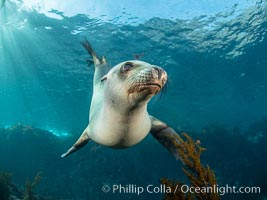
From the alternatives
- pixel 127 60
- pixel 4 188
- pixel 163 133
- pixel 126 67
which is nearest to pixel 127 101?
pixel 126 67

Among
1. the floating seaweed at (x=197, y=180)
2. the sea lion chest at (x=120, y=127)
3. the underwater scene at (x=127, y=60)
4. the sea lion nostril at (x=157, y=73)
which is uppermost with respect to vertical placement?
the sea lion nostril at (x=157, y=73)

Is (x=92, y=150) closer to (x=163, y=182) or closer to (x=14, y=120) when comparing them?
(x=163, y=182)

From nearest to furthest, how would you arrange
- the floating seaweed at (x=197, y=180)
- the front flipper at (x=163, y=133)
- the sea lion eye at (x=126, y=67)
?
the sea lion eye at (x=126, y=67) → the floating seaweed at (x=197, y=180) → the front flipper at (x=163, y=133)

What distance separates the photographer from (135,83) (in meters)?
2.73

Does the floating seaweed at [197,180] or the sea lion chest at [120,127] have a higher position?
the sea lion chest at [120,127]

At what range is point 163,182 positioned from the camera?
11.3ft

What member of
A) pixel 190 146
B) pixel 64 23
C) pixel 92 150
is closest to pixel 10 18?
pixel 64 23

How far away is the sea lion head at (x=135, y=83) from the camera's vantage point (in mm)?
2611

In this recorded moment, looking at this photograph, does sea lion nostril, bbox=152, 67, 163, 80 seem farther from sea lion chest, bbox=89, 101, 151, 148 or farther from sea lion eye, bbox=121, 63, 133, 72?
sea lion chest, bbox=89, 101, 151, 148

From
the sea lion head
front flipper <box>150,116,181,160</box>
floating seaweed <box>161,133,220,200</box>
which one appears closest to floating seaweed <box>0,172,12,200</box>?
front flipper <box>150,116,181,160</box>

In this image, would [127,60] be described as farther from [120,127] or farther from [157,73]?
[157,73]

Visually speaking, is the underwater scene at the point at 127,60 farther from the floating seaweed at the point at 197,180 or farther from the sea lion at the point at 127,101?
the floating seaweed at the point at 197,180

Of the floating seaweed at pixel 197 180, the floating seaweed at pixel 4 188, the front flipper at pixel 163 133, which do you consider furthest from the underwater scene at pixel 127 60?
the floating seaweed at pixel 197 180

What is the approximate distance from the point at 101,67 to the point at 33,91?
23.4 m
